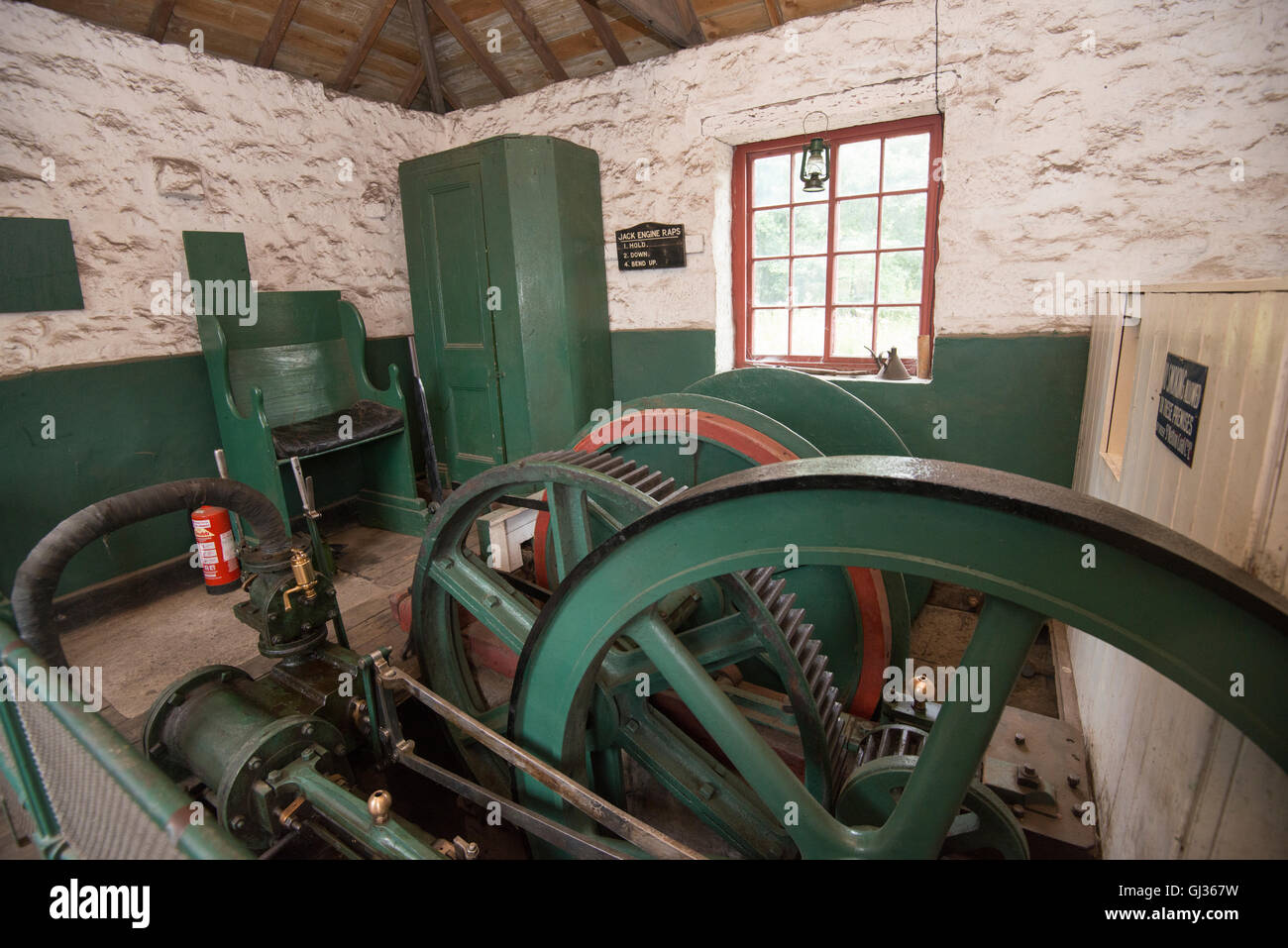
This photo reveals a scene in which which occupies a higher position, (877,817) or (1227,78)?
(1227,78)

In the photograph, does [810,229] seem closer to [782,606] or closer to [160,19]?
[782,606]

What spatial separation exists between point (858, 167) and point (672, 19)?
135 centimetres

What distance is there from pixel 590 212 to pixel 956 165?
87.4 inches

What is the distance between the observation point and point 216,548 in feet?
11.2

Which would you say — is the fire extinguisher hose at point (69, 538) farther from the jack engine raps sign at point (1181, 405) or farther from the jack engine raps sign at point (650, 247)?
the jack engine raps sign at point (650, 247)

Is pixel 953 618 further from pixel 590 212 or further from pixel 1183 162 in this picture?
pixel 590 212

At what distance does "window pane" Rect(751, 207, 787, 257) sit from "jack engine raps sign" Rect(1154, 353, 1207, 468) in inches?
111

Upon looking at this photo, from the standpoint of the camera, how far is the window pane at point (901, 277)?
3709 millimetres

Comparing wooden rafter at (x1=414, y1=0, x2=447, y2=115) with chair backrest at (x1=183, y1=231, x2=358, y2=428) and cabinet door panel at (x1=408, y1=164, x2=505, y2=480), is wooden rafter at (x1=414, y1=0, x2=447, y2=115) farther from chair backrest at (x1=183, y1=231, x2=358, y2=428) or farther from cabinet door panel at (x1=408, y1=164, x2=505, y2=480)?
chair backrest at (x1=183, y1=231, x2=358, y2=428)

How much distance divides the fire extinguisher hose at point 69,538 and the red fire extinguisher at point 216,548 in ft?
5.47

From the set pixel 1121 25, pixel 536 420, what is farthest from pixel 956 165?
pixel 536 420

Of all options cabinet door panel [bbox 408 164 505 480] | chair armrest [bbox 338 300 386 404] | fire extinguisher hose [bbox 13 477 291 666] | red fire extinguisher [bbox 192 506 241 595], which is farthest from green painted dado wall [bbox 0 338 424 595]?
fire extinguisher hose [bbox 13 477 291 666]
